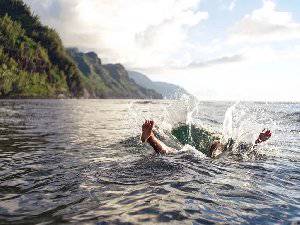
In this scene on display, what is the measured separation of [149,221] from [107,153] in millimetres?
9555

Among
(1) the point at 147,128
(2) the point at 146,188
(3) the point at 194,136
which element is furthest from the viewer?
(3) the point at 194,136

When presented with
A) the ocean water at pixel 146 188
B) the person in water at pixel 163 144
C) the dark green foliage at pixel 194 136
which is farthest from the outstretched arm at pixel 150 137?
the dark green foliage at pixel 194 136

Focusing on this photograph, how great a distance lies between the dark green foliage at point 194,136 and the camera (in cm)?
1985

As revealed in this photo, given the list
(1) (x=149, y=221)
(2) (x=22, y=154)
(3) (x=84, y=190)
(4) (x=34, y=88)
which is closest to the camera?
(1) (x=149, y=221)

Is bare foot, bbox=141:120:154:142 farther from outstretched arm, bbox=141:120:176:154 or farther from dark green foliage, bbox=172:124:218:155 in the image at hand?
dark green foliage, bbox=172:124:218:155

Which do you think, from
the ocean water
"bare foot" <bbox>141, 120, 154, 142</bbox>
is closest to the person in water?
"bare foot" <bbox>141, 120, 154, 142</bbox>

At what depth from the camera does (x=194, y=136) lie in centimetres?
2192

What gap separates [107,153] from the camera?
1684 cm

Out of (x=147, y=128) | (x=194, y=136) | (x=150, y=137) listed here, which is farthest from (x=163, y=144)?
(x=194, y=136)

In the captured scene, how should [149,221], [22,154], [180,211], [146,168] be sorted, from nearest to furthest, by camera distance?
[149,221] < [180,211] < [146,168] < [22,154]

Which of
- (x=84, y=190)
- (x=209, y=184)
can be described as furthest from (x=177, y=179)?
(x=84, y=190)

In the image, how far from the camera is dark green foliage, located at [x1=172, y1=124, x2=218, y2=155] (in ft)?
65.1

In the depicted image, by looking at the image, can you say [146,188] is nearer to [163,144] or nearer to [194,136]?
[163,144]

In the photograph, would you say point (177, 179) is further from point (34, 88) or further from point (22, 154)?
point (34, 88)
